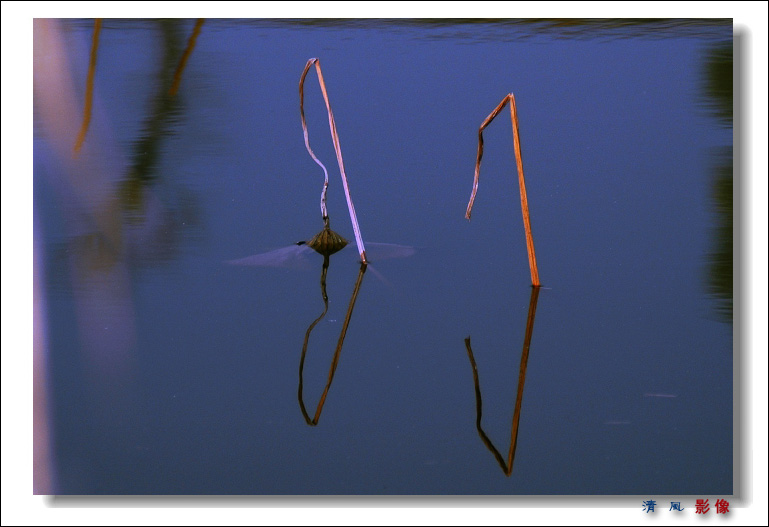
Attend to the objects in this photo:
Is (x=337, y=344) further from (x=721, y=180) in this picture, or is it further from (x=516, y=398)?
(x=721, y=180)

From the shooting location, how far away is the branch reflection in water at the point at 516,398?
110cm

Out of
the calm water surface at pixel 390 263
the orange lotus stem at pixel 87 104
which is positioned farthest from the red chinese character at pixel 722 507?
the orange lotus stem at pixel 87 104

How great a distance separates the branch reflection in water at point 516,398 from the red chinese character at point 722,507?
28cm

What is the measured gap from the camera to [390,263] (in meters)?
→ 1.26

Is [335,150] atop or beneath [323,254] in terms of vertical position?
atop

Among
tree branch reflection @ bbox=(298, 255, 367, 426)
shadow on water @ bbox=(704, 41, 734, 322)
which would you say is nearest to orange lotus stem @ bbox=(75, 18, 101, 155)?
tree branch reflection @ bbox=(298, 255, 367, 426)

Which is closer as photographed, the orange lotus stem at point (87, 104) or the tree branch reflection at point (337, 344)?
the tree branch reflection at point (337, 344)

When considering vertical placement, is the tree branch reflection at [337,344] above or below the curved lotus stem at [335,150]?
below

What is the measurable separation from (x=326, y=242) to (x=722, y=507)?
26.1 inches

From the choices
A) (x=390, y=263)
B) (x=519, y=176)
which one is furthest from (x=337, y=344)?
(x=519, y=176)

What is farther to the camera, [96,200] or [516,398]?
[96,200]

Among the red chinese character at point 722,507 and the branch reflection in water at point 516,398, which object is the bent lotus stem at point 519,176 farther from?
the red chinese character at point 722,507

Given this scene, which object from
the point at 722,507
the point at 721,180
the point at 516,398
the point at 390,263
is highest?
the point at 721,180

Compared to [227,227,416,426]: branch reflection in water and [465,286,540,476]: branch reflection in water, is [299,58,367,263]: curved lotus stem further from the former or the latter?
[465,286,540,476]: branch reflection in water
